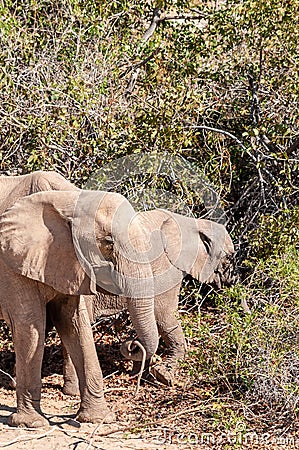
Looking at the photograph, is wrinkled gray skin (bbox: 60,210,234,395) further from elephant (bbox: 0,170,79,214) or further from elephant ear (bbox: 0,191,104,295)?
elephant ear (bbox: 0,191,104,295)

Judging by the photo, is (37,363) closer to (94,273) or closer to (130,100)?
(94,273)

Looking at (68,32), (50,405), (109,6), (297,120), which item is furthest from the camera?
(109,6)

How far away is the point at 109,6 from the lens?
10.3 metres

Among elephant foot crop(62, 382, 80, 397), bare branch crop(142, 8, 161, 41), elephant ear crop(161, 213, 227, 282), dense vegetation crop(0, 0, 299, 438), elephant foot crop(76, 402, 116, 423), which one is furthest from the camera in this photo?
bare branch crop(142, 8, 161, 41)

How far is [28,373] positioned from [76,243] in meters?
1.04

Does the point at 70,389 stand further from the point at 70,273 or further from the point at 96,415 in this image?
the point at 70,273

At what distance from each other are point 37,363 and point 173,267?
1.80m

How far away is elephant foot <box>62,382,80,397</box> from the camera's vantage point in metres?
7.13

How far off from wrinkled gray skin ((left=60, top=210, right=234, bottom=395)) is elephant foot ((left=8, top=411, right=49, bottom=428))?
3.62 feet

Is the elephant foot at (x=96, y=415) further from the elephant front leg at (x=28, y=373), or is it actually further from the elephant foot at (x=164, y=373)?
the elephant foot at (x=164, y=373)

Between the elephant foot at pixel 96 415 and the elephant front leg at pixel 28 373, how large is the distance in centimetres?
25

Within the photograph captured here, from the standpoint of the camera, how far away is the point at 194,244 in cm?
764

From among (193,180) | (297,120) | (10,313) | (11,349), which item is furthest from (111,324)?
(297,120)

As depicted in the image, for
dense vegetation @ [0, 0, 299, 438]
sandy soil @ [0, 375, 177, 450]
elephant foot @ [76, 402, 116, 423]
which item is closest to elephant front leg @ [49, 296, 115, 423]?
elephant foot @ [76, 402, 116, 423]
